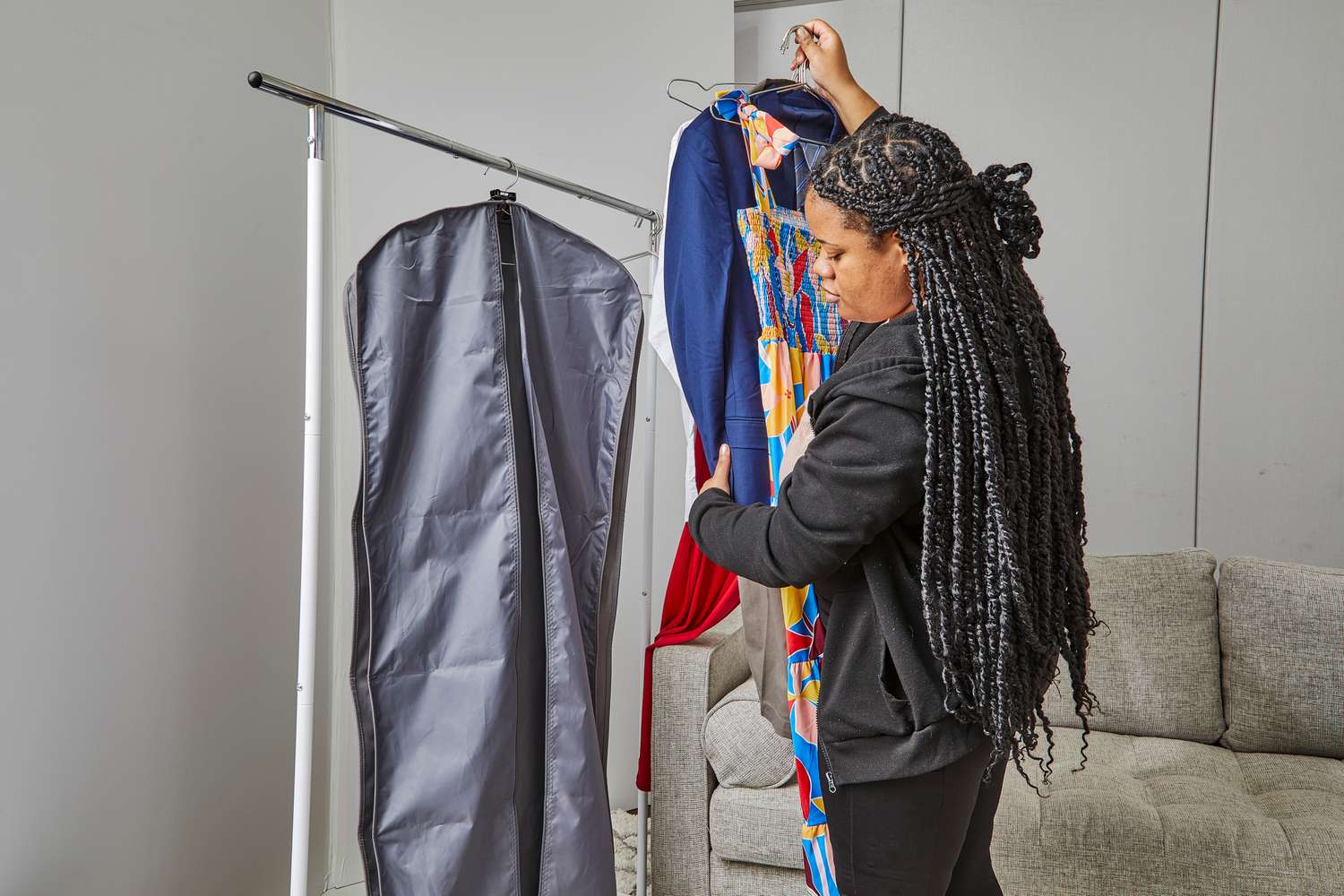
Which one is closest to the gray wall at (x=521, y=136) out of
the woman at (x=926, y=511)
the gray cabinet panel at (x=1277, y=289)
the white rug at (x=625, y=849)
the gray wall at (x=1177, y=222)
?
the white rug at (x=625, y=849)

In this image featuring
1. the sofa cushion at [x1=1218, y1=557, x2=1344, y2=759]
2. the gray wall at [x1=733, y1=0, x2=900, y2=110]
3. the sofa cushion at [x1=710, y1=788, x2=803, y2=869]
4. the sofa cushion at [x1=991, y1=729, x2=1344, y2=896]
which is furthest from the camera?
the gray wall at [x1=733, y1=0, x2=900, y2=110]

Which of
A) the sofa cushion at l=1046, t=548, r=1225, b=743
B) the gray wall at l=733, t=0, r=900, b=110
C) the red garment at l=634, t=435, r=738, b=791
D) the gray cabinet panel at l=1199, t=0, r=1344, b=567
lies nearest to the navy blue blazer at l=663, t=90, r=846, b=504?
the red garment at l=634, t=435, r=738, b=791

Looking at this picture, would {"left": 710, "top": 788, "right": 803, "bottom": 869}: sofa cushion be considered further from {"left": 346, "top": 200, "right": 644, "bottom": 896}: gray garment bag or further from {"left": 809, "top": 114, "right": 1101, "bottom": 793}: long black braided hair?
{"left": 809, "top": 114, "right": 1101, "bottom": 793}: long black braided hair

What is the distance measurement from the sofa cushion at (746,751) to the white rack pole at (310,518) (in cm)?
103

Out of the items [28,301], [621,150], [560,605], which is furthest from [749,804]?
[621,150]

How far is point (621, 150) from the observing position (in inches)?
109

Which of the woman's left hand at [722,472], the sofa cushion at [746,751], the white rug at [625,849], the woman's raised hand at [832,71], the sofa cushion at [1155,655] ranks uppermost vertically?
the woman's raised hand at [832,71]

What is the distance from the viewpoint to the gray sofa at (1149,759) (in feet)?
5.87

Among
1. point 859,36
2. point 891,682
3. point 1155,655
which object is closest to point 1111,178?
point 859,36

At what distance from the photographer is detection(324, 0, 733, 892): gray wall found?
2.37 metres

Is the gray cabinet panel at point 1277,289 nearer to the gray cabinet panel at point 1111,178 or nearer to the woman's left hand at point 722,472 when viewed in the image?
the gray cabinet panel at point 1111,178

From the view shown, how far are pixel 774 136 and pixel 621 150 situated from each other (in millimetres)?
1460

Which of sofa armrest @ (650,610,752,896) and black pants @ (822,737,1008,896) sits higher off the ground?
black pants @ (822,737,1008,896)

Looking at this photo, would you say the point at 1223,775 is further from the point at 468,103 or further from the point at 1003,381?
the point at 468,103
